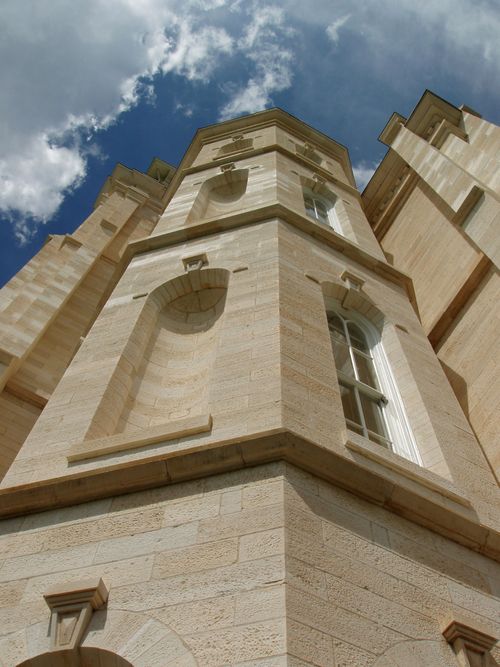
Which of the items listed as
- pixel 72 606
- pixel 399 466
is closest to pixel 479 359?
pixel 399 466

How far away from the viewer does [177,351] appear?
10.1 m

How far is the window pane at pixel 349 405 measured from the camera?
29.8 ft

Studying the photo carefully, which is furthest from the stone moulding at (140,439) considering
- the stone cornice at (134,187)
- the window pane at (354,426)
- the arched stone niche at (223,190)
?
the stone cornice at (134,187)

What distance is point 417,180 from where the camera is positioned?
2019 centimetres

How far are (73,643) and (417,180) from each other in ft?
58.2

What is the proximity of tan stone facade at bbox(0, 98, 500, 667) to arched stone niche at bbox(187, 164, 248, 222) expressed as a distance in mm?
2749

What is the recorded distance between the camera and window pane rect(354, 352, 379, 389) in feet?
32.8

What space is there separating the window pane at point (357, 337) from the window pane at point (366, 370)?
43 cm

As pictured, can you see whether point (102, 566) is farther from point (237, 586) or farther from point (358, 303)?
point (358, 303)

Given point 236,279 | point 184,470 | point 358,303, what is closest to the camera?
point 184,470

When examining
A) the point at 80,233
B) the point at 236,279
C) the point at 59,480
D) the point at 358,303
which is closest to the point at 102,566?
the point at 59,480

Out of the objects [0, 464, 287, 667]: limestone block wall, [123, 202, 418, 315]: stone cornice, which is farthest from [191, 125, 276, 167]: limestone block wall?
[0, 464, 287, 667]: limestone block wall

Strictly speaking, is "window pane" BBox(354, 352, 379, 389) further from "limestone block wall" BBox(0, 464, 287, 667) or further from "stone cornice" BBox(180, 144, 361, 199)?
"stone cornice" BBox(180, 144, 361, 199)

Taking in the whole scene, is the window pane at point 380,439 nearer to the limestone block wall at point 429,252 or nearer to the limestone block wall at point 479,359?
the limestone block wall at point 479,359
